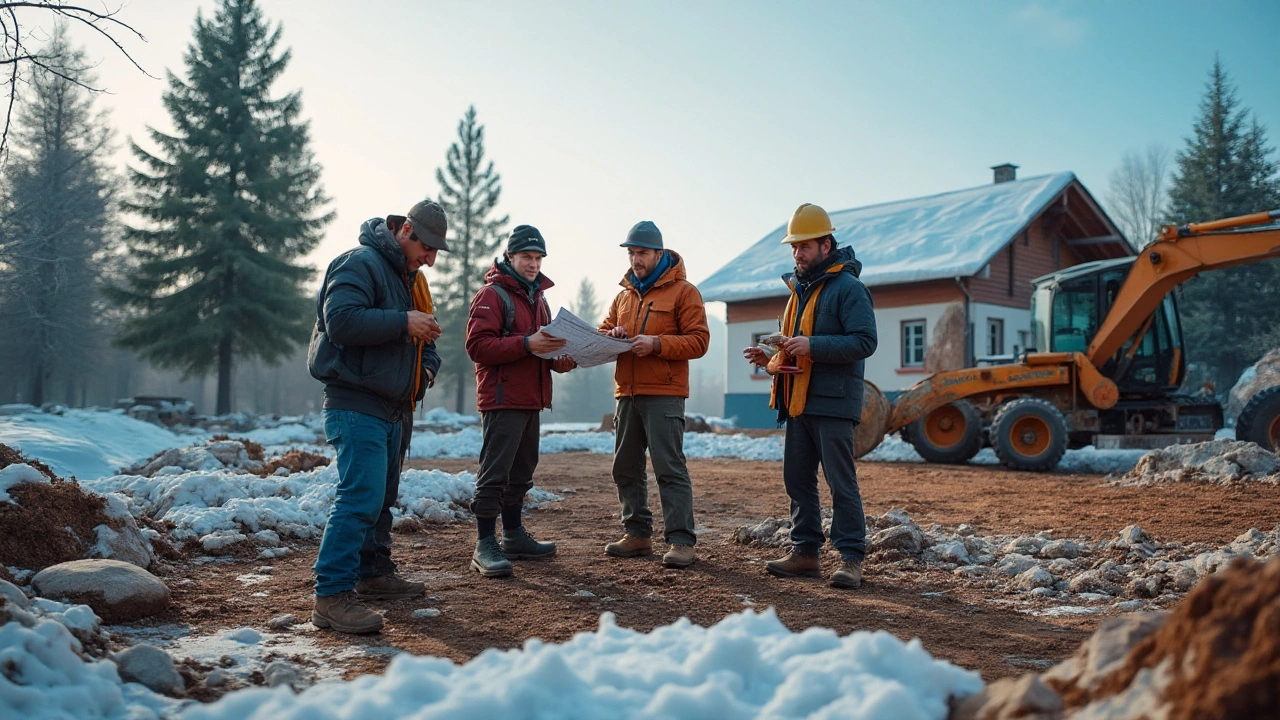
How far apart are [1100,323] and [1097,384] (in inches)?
44.4

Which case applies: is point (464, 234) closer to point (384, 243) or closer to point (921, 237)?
point (921, 237)

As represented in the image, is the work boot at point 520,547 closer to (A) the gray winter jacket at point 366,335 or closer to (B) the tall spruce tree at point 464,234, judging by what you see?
(A) the gray winter jacket at point 366,335

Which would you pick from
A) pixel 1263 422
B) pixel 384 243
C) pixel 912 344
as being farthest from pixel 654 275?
pixel 912 344

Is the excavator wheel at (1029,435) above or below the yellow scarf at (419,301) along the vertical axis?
below

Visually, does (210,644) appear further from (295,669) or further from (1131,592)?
(1131,592)

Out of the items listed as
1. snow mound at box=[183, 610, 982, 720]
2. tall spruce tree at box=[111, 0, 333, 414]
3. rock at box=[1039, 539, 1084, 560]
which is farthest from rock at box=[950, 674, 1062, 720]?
tall spruce tree at box=[111, 0, 333, 414]

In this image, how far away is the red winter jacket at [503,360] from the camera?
5328 mm

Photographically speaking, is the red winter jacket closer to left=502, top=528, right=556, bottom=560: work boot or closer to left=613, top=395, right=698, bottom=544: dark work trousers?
left=613, top=395, right=698, bottom=544: dark work trousers

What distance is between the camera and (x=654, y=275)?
575cm

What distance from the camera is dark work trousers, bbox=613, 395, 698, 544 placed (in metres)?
5.58

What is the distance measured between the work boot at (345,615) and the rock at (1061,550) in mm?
4195

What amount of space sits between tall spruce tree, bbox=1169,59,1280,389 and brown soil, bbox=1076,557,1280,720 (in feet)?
104

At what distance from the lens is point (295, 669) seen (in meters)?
3.22

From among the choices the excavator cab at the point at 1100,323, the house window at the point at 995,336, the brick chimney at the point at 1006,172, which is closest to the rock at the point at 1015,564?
the excavator cab at the point at 1100,323
